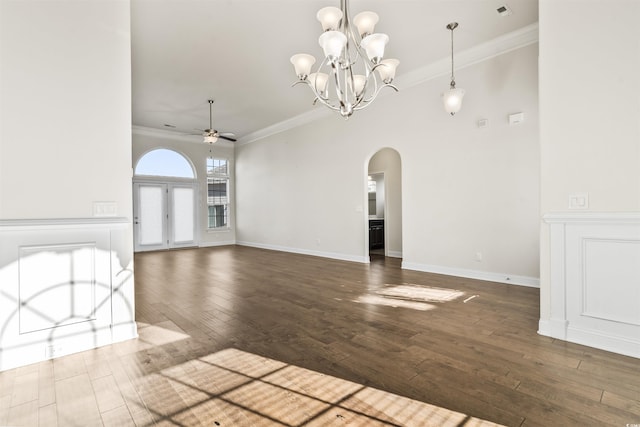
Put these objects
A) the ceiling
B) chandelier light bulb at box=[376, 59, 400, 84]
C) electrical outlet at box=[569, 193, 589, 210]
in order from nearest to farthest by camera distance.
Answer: electrical outlet at box=[569, 193, 589, 210] → chandelier light bulb at box=[376, 59, 400, 84] → the ceiling

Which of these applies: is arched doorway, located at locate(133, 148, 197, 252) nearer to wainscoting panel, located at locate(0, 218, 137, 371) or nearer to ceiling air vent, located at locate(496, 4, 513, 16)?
wainscoting panel, located at locate(0, 218, 137, 371)

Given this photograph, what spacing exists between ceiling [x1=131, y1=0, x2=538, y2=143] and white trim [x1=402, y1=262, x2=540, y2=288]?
341 centimetres

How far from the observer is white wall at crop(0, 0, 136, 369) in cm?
221

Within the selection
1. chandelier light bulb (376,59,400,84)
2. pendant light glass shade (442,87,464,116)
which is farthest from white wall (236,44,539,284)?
chandelier light bulb (376,59,400,84)

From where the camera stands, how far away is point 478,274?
4.82 m

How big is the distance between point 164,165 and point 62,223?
7702 mm

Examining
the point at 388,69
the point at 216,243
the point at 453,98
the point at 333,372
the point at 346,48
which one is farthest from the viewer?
the point at 216,243

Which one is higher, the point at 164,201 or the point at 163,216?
the point at 164,201

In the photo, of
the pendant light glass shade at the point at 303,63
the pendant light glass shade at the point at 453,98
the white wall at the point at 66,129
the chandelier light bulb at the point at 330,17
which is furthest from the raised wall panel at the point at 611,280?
the white wall at the point at 66,129

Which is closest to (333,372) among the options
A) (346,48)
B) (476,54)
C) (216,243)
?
(346,48)

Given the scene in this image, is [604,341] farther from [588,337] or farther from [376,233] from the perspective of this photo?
[376,233]

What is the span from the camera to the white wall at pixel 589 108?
232 centimetres

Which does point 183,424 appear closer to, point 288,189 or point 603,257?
point 603,257

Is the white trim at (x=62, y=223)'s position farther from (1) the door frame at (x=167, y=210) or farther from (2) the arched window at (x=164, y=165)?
(2) the arched window at (x=164, y=165)
